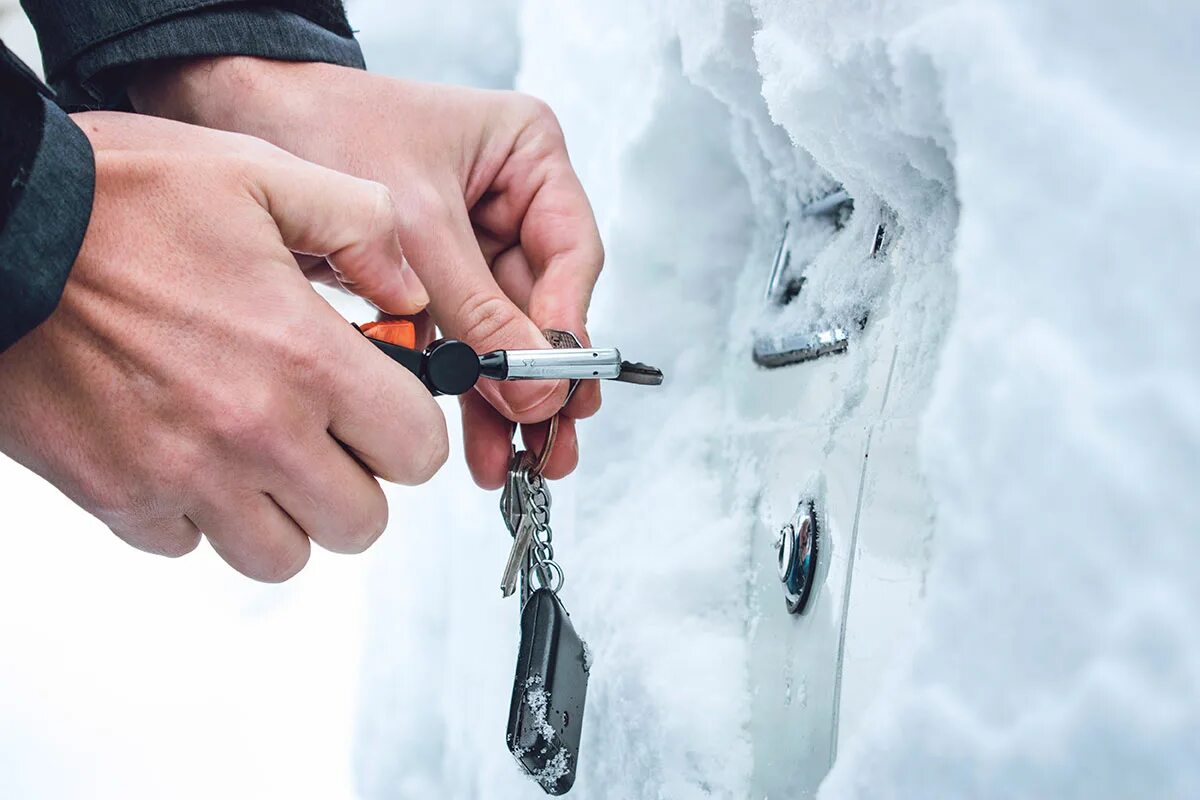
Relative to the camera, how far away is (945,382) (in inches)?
16.1

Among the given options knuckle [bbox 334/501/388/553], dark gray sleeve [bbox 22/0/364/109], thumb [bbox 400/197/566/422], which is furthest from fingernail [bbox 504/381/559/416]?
dark gray sleeve [bbox 22/0/364/109]

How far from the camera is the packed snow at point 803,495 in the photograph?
347 millimetres

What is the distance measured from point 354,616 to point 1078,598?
0.94 meters

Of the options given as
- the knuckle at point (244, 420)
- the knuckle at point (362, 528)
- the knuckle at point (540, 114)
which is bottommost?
the knuckle at point (362, 528)

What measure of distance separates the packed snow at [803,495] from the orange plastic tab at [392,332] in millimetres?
267

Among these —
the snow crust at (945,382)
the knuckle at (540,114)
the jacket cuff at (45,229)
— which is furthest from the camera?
the knuckle at (540,114)

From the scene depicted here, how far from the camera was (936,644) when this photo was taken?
396 millimetres

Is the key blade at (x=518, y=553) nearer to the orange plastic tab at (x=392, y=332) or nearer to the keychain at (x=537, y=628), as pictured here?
the keychain at (x=537, y=628)

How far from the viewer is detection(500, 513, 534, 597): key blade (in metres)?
0.61

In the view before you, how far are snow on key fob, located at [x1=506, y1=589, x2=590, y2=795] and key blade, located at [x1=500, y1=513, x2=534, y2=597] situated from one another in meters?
0.02

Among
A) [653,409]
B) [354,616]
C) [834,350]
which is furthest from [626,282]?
[354,616]

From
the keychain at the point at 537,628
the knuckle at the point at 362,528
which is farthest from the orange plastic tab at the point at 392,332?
the knuckle at the point at 362,528

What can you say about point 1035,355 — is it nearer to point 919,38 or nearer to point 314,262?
point 919,38

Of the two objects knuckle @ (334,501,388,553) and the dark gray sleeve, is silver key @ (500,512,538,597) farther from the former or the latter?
the dark gray sleeve
